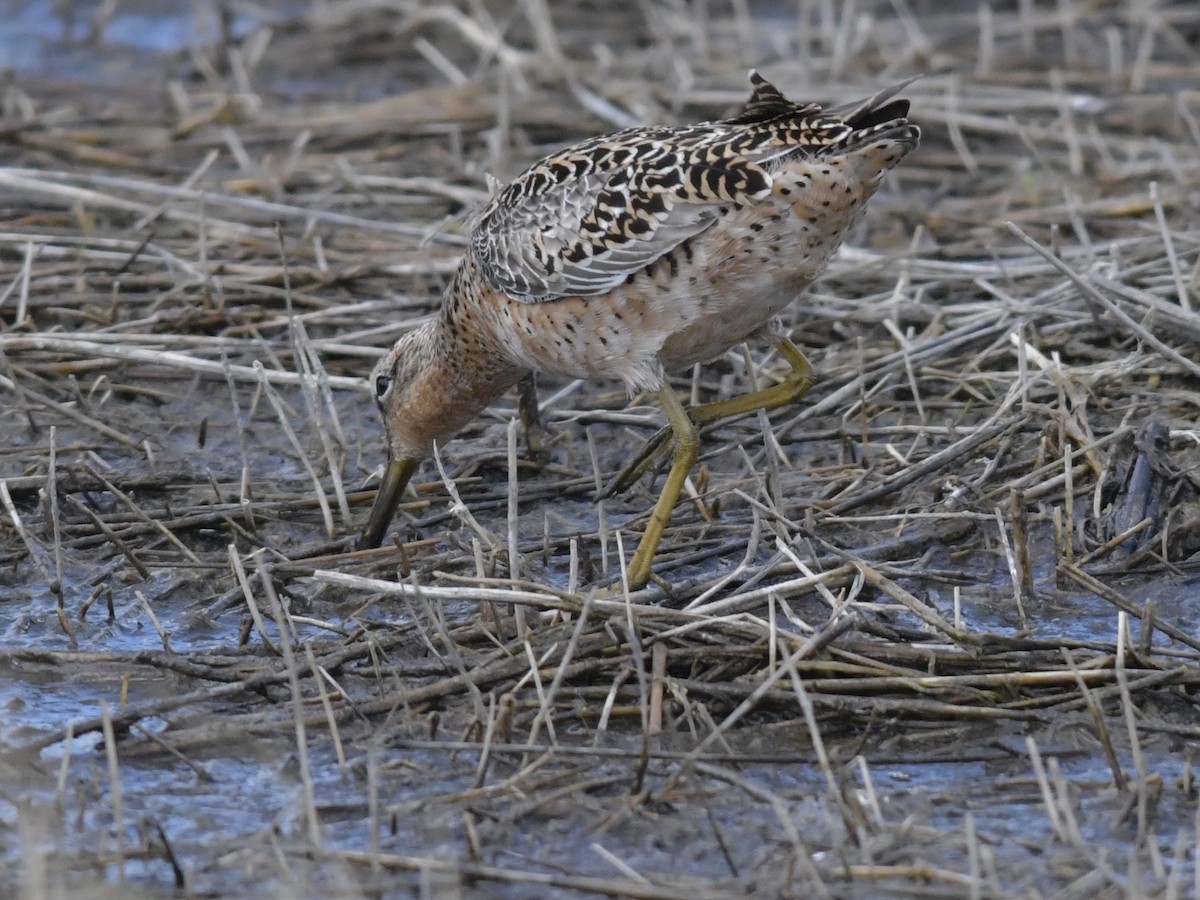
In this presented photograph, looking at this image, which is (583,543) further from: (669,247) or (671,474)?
(669,247)

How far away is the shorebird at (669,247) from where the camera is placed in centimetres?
446

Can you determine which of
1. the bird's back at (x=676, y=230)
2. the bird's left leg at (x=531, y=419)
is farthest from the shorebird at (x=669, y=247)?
the bird's left leg at (x=531, y=419)

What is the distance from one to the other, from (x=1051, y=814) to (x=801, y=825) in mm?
514

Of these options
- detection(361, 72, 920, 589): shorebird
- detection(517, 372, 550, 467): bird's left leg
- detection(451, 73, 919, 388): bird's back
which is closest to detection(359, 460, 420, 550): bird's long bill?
detection(361, 72, 920, 589): shorebird

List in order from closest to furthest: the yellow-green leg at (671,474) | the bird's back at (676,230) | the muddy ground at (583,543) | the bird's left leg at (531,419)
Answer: the muddy ground at (583,543)
the bird's back at (676,230)
the yellow-green leg at (671,474)
the bird's left leg at (531,419)

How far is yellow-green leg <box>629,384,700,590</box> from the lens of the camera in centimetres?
482

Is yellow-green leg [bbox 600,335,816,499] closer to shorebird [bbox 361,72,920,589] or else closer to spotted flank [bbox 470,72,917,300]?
shorebird [bbox 361,72,920,589]

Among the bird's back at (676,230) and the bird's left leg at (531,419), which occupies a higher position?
the bird's back at (676,230)

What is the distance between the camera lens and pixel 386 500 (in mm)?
5402

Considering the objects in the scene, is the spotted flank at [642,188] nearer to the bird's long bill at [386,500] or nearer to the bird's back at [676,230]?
the bird's back at [676,230]

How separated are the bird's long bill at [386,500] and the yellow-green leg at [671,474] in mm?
838

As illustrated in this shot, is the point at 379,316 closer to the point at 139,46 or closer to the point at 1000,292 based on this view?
the point at 1000,292

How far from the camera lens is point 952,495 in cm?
514

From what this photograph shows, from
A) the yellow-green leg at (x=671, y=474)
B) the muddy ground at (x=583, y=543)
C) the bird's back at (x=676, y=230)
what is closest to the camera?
the muddy ground at (x=583, y=543)
